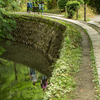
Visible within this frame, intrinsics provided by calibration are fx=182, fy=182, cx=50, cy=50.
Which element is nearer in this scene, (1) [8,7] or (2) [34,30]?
(1) [8,7]

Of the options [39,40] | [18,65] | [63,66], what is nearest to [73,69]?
[63,66]

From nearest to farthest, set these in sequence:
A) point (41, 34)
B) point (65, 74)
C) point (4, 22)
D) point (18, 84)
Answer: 1. point (65, 74)
2. point (18, 84)
3. point (4, 22)
4. point (41, 34)

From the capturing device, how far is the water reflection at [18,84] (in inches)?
312

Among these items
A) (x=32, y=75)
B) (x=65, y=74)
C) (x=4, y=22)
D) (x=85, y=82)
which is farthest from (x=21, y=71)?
(x=85, y=82)

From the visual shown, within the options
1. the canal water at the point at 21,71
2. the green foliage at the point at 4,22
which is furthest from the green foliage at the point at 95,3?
the green foliage at the point at 4,22

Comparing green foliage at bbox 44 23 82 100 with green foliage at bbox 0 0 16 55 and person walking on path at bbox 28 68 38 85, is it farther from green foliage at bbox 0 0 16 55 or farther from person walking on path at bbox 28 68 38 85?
green foliage at bbox 0 0 16 55

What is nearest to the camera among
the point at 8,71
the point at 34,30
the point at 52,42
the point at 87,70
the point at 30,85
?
the point at 87,70

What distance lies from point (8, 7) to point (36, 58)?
13.3ft

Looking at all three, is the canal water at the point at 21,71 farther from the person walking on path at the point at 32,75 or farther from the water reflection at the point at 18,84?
the person walking on path at the point at 32,75

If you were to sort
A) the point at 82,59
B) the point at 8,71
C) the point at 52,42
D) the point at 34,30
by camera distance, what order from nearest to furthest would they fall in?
1. the point at 82,59
2. the point at 8,71
3. the point at 52,42
4. the point at 34,30

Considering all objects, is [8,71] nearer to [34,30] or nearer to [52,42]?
[52,42]

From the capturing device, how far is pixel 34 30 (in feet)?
52.3

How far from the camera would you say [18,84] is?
30.7 ft

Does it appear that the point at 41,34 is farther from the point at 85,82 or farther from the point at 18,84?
the point at 85,82
